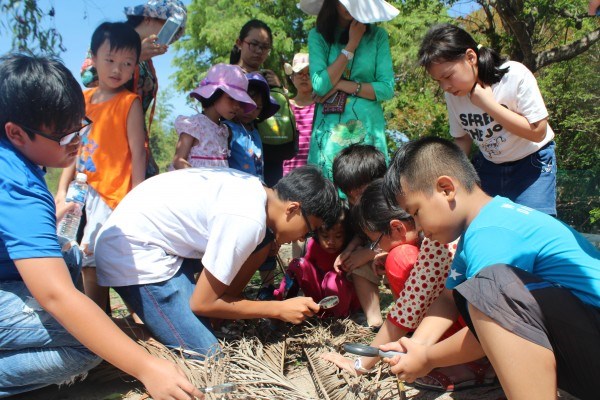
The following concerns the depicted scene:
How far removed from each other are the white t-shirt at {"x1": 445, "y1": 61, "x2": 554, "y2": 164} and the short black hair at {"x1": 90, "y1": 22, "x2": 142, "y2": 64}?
5.78ft

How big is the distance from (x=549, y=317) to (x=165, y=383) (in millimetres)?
1205

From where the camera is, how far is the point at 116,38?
2959 millimetres

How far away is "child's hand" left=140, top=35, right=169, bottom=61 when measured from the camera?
3248 millimetres

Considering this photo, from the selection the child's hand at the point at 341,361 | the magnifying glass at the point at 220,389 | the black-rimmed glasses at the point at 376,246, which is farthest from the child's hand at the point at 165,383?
the black-rimmed glasses at the point at 376,246

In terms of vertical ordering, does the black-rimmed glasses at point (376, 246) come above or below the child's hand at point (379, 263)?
above

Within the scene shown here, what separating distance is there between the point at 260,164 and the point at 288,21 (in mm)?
11177

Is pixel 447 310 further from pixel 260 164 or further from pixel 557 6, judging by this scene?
pixel 557 6

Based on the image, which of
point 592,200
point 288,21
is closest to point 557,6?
point 592,200

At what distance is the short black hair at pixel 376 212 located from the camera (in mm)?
2588

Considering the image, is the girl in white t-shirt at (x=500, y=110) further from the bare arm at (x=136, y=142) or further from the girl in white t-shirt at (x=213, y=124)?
the bare arm at (x=136, y=142)

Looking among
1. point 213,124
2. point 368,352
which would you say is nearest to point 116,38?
point 213,124

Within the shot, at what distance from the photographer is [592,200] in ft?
20.3

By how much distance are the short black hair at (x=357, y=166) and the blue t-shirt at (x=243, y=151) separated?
21.4 inches

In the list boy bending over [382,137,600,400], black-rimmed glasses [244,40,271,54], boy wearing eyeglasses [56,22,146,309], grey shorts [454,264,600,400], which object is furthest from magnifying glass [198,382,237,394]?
black-rimmed glasses [244,40,271,54]
